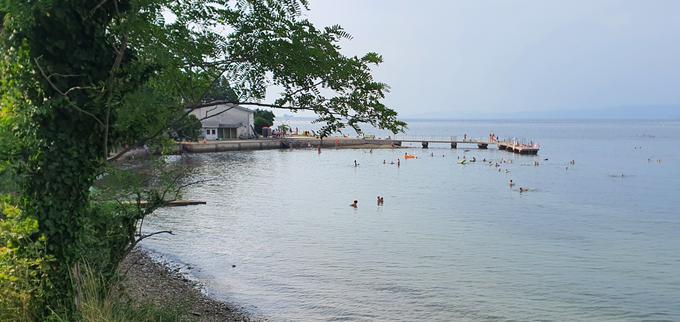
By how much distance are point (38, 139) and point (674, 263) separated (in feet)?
76.3

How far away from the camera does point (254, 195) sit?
40.6 m

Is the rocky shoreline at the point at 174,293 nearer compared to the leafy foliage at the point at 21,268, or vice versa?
the leafy foliage at the point at 21,268

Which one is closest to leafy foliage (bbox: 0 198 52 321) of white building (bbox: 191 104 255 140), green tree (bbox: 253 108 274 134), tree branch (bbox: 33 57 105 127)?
tree branch (bbox: 33 57 105 127)

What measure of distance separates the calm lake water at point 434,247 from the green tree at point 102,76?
9736mm

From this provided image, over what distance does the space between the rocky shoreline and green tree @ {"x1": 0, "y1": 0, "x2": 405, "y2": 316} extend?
6.49 m

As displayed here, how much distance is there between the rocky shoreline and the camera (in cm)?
1414

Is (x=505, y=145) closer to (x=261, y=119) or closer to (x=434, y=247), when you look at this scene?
(x=261, y=119)

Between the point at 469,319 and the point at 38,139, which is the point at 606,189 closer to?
the point at 469,319

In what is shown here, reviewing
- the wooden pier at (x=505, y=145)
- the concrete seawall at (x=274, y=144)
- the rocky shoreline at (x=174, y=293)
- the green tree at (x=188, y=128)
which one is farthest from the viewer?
the wooden pier at (x=505, y=145)

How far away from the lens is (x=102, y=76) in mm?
6906

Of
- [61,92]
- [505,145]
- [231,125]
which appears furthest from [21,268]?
[505,145]

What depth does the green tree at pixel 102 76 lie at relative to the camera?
257 inches

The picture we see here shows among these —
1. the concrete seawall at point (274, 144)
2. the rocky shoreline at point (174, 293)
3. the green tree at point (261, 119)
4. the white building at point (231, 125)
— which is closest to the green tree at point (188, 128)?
the rocky shoreline at point (174, 293)

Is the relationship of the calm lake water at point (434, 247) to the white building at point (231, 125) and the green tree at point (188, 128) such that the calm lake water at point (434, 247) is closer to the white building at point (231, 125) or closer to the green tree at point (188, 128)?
the green tree at point (188, 128)
